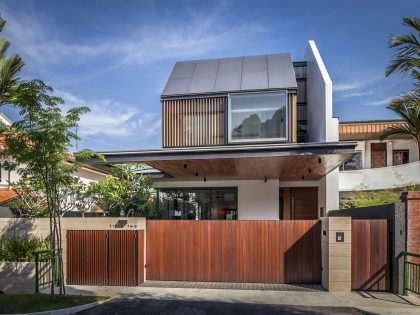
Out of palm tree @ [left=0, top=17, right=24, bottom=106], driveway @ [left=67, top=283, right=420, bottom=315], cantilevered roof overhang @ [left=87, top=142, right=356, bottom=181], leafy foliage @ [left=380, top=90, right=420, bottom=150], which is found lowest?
driveway @ [left=67, top=283, right=420, bottom=315]

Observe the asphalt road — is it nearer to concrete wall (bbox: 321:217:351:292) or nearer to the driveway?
the driveway

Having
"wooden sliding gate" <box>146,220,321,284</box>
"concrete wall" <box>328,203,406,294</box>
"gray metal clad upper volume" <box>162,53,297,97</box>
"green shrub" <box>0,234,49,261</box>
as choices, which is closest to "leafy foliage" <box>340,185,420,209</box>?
"concrete wall" <box>328,203,406,294</box>

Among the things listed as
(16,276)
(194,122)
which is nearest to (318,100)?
(194,122)

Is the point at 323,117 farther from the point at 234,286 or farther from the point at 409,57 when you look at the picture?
the point at 234,286

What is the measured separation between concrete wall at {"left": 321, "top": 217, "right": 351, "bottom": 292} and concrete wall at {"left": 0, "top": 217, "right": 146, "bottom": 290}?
5308mm

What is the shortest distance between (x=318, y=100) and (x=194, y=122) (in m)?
5.44

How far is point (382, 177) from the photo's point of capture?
16.9 metres

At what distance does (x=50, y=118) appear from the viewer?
27.6 feet

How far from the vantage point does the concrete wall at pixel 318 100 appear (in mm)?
14148

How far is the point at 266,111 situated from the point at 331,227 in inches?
250

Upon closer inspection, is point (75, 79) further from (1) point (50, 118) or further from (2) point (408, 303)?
(2) point (408, 303)

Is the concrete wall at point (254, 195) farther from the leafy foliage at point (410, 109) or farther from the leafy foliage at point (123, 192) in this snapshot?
the leafy foliage at point (410, 109)

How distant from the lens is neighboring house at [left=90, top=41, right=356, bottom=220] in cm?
1398

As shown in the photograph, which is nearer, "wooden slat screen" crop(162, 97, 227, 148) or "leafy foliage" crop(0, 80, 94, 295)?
"leafy foliage" crop(0, 80, 94, 295)
